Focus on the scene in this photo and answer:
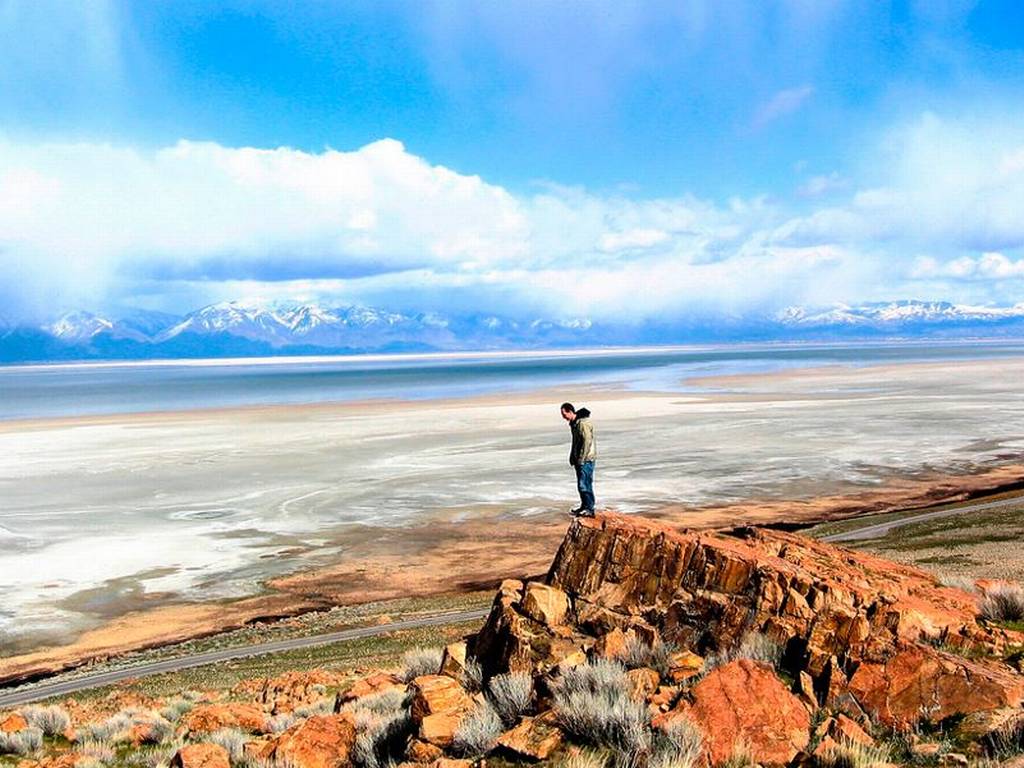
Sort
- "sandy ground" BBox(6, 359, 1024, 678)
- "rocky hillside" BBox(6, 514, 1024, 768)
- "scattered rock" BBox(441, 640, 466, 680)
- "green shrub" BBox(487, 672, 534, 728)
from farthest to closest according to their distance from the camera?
"sandy ground" BBox(6, 359, 1024, 678)
"scattered rock" BBox(441, 640, 466, 680)
"green shrub" BBox(487, 672, 534, 728)
"rocky hillside" BBox(6, 514, 1024, 768)

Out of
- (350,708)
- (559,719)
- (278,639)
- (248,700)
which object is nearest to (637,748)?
(559,719)

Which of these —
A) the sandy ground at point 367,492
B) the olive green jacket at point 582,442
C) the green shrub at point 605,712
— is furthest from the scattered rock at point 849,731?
the sandy ground at point 367,492

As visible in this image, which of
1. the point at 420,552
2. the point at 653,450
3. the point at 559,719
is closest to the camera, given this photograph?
the point at 559,719

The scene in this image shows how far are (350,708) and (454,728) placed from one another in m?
2.66

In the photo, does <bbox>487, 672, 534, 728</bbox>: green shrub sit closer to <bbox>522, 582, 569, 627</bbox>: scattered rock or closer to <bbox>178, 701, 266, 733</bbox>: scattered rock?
<bbox>522, 582, 569, 627</bbox>: scattered rock

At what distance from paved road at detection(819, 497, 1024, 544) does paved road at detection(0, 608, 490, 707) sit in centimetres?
1260

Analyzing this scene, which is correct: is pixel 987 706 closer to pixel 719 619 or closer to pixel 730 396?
pixel 719 619

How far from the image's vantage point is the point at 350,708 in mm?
9773

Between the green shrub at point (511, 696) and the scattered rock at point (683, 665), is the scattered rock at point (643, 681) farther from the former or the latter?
the green shrub at point (511, 696)

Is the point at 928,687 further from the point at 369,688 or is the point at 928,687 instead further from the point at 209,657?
the point at 209,657

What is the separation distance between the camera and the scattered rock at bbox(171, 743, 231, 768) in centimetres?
823

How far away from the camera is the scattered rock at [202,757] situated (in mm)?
8227

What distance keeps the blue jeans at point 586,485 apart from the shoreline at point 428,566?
646 centimetres

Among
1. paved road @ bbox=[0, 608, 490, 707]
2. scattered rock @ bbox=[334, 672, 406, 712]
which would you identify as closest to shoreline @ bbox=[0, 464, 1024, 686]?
paved road @ bbox=[0, 608, 490, 707]
